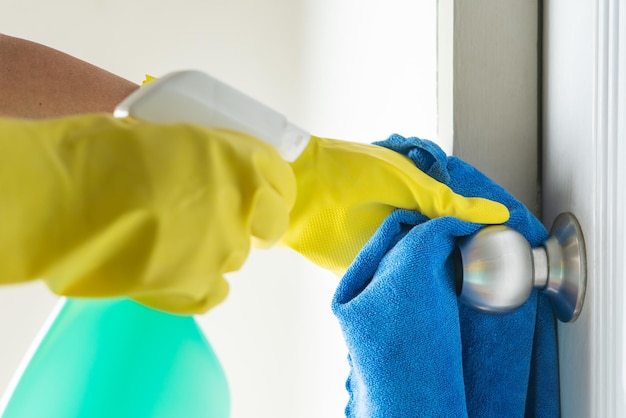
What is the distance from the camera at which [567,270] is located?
1.09 feet

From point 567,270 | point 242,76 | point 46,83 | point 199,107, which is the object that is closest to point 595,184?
point 567,270

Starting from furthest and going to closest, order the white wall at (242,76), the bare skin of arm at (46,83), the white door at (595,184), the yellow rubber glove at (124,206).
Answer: the white wall at (242,76), the bare skin of arm at (46,83), the white door at (595,184), the yellow rubber glove at (124,206)

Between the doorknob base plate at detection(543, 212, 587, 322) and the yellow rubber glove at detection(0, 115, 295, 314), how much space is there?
188mm

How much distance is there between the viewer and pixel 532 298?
348 mm

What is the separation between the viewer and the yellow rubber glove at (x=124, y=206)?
173 mm

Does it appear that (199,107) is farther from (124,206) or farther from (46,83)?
(46,83)

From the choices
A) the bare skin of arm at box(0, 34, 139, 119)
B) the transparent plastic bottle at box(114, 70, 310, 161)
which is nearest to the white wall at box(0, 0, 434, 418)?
the bare skin of arm at box(0, 34, 139, 119)

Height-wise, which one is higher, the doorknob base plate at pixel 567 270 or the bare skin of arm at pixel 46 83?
the bare skin of arm at pixel 46 83

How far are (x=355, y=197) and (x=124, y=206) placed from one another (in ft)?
0.48

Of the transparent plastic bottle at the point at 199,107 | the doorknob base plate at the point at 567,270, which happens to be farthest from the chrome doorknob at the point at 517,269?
the transparent plastic bottle at the point at 199,107

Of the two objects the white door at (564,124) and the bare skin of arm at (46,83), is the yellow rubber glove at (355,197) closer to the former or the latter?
the white door at (564,124)

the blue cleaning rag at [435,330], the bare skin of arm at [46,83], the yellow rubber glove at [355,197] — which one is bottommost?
the blue cleaning rag at [435,330]

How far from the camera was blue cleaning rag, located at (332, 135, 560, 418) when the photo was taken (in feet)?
1.01

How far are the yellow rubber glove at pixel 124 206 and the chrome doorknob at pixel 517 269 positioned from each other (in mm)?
145
